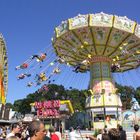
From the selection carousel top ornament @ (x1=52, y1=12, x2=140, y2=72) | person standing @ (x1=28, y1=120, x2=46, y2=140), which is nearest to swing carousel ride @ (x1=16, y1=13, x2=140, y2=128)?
Result: carousel top ornament @ (x1=52, y1=12, x2=140, y2=72)

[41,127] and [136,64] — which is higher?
[136,64]

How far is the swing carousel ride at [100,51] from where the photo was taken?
125 feet

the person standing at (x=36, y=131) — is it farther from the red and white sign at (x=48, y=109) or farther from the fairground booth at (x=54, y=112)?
the red and white sign at (x=48, y=109)

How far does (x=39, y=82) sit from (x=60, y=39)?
6.64 metres

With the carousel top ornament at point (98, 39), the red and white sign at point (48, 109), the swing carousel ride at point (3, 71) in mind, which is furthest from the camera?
the red and white sign at point (48, 109)

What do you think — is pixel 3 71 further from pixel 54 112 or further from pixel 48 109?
pixel 48 109

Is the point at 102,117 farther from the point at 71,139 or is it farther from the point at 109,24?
the point at 71,139

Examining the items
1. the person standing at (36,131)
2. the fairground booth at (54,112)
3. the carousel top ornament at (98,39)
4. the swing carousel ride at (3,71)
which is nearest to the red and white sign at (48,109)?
the fairground booth at (54,112)

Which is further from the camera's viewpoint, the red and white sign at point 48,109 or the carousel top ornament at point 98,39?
the red and white sign at point 48,109

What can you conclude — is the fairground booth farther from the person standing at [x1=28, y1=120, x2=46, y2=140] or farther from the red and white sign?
the person standing at [x1=28, y1=120, x2=46, y2=140]

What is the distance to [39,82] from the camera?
35906 millimetres

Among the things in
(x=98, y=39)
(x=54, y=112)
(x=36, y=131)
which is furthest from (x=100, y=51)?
(x=36, y=131)

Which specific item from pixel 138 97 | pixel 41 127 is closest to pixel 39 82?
pixel 41 127

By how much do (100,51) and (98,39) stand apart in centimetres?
217
